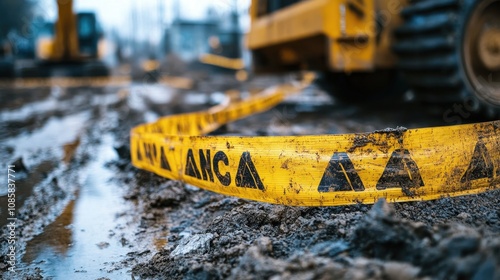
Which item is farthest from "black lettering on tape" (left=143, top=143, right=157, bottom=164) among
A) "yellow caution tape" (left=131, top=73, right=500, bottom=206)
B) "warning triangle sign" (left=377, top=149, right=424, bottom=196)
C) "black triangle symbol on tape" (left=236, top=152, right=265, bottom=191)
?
"warning triangle sign" (left=377, top=149, right=424, bottom=196)

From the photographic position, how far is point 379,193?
2.70m

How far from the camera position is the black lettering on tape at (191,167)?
10.9ft

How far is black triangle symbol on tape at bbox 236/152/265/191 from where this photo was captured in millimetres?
2918

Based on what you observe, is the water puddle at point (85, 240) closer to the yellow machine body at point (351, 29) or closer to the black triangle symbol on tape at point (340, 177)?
the black triangle symbol on tape at point (340, 177)

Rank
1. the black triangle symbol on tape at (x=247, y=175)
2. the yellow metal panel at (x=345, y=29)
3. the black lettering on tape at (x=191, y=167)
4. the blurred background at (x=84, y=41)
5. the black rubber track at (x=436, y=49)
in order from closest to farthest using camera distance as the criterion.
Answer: the black triangle symbol on tape at (x=247, y=175) < the black lettering on tape at (x=191, y=167) < the black rubber track at (x=436, y=49) < the yellow metal panel at (x=345, y=29) < the blurred background at (x=84, y=41)

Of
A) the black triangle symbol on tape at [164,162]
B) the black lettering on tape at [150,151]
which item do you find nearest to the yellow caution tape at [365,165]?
the black triangle symbol on tape at [164,162]

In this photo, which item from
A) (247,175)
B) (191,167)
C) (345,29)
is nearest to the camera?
(247,175)

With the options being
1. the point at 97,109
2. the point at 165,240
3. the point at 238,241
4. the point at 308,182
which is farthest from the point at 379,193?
the point at 97,109

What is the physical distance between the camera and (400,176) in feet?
8.91

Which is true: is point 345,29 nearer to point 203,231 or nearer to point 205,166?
point 205,166

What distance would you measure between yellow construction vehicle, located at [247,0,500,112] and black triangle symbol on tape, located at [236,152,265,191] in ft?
9.71

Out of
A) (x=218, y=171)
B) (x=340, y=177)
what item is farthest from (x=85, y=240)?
(x=340, y=177)

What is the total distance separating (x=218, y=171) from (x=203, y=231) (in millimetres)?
450

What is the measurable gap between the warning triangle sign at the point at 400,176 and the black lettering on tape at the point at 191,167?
1231 mm
